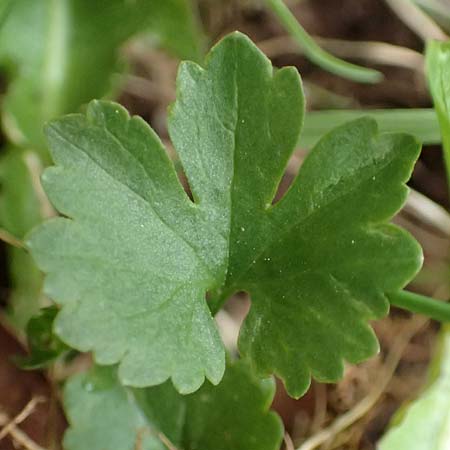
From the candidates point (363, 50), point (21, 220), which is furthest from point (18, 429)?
point (363, 50)

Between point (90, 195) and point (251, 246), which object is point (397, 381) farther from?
point (90, 195)

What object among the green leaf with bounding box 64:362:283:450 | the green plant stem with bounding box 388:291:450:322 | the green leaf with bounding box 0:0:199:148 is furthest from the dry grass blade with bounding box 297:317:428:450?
the green leaf with bounding box 0:0:199:148

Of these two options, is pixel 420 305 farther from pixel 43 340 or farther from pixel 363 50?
pixel 363 50

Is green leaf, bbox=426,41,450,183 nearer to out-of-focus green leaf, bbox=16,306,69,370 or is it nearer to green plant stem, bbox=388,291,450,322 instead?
green plant stem, bbox=388,291,450,322

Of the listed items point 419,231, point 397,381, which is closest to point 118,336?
point 397,381

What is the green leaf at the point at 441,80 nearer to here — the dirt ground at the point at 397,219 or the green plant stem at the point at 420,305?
the green plant stem at the point at 420,305

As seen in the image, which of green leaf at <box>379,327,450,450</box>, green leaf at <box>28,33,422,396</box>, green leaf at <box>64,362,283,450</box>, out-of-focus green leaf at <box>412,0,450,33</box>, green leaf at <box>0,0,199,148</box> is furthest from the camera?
out-of-focus green leaf at <box>412,0,450,33</box>
